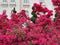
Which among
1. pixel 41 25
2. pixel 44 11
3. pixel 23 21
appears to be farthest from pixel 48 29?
pixel 44 11

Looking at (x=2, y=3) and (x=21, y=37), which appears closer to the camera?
(x=21, y=37)

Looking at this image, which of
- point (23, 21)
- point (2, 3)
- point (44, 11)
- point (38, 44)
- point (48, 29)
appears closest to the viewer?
point (38, 44)

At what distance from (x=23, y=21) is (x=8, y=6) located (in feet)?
74.3

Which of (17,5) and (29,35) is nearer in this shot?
(29,35)

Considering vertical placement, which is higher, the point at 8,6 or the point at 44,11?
the point at 44,11

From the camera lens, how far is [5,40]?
4.83m

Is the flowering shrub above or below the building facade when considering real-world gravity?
above

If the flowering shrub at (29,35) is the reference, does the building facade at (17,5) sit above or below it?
below

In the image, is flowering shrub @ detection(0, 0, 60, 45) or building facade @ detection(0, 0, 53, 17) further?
building facade @ detection(0, 0, 53, 17)

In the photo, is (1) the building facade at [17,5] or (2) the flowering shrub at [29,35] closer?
(2) the flowering shrub at [29,35]

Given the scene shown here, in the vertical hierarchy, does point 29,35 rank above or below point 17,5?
above

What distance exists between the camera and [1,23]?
5.71 meters

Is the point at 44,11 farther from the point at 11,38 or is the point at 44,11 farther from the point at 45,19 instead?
the point at 11,38

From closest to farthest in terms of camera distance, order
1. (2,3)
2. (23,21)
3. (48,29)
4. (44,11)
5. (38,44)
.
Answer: (38,44)
(48,29)
(23,21)
(44,11)
(2,3)
